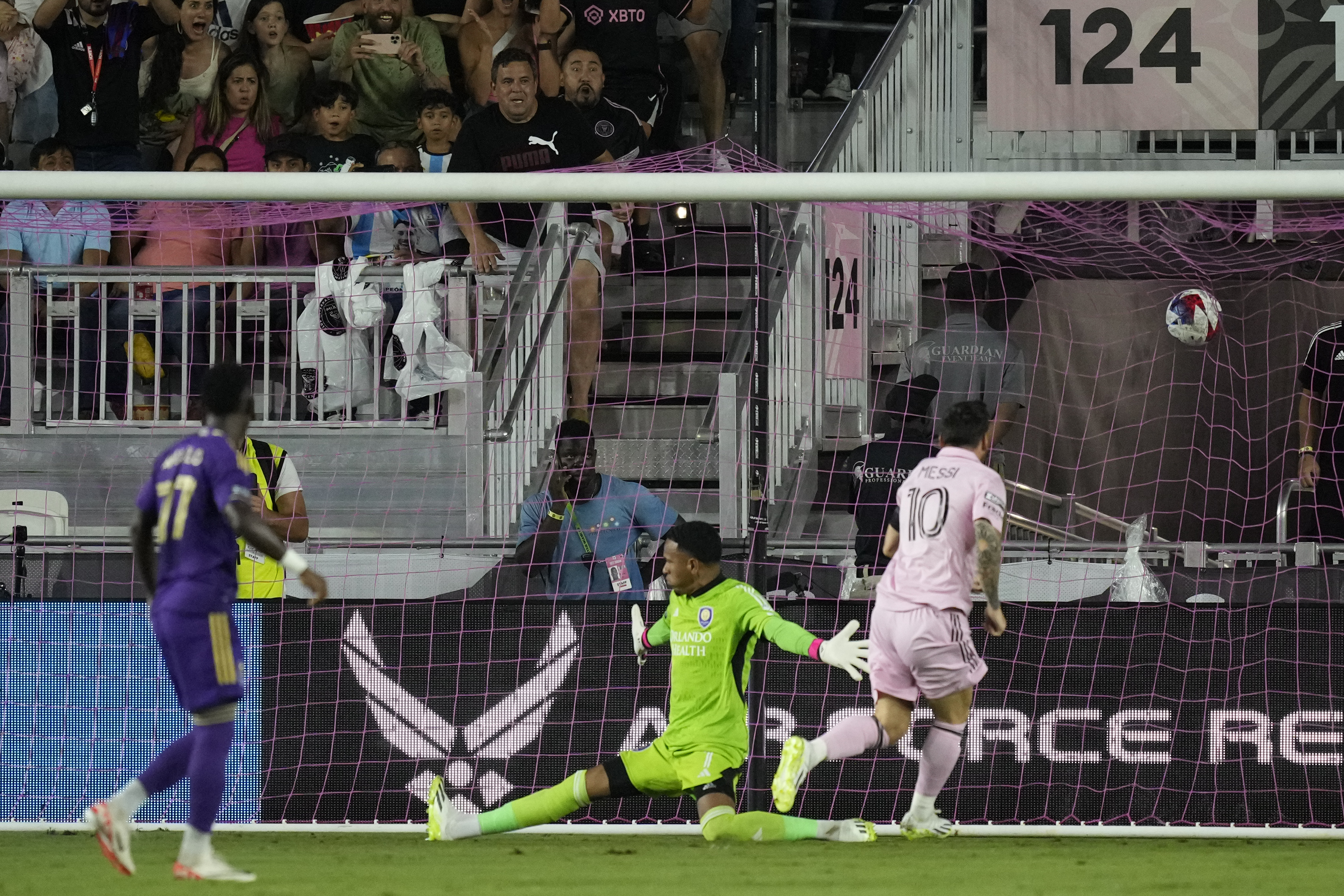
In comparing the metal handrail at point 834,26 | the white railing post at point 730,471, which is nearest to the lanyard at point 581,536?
the white railing post at point 730,471

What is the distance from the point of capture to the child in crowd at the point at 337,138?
10.9 m

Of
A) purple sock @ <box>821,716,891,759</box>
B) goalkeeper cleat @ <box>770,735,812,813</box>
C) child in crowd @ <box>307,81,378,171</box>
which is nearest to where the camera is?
goalkeeper cleat @ <box>770,735,812,813</box>

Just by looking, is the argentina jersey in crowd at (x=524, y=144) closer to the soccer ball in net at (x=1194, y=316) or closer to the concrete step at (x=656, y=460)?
the concrete step at (x=656, y=460)

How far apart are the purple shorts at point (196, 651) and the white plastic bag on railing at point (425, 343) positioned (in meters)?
3.84

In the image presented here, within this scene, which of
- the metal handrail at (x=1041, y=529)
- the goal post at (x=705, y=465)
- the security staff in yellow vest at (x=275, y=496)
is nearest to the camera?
the goal post at (x=705, y=465)

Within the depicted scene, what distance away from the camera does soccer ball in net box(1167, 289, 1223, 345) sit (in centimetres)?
947

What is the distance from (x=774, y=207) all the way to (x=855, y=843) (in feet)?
11.4

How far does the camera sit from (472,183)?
25.6ft

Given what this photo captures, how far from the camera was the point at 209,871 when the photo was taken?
5766 mm

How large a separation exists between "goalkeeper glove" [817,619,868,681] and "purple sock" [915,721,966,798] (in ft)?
1.27

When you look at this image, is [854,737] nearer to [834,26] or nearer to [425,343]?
[425,343]

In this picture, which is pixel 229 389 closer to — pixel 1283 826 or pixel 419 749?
pixel 419 749

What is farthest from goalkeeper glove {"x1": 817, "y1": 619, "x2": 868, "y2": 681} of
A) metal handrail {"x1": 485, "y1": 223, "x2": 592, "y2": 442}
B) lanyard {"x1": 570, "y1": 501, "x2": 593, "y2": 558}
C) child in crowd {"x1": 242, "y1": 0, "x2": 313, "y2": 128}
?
child in crowd {"x1": 242, "y1": 0, "x2": 313, "y2": 128}

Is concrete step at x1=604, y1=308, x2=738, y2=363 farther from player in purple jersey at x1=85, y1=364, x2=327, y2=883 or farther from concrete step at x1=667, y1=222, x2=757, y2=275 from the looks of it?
player in purple jersey at x1=85, y1=364, x2=327, y2=883
